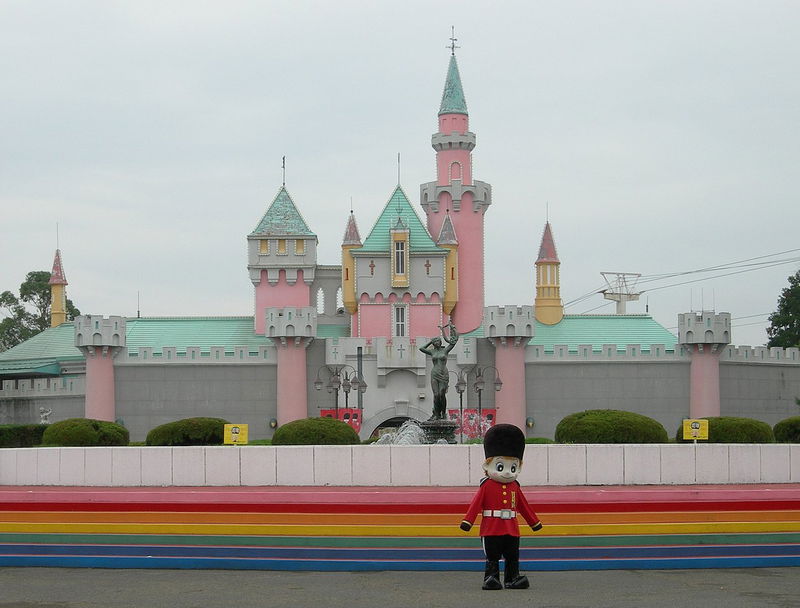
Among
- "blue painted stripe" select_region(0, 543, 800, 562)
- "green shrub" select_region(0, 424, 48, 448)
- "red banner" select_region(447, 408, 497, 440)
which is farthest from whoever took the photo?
"red banner" select_region(447, 408, 497, 440)

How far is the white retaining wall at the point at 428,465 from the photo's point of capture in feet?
69.5

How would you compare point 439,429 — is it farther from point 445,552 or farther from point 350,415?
point 350,415

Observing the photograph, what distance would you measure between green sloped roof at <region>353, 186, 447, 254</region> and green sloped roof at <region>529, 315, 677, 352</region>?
6.30 meters

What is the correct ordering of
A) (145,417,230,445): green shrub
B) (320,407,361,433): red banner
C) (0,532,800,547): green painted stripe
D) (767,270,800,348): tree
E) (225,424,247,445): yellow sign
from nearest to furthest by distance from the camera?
(0,532,800,547): green painted stripe
(225,424,247,445): yellow sign
(145,417,230,445): green shrub
(320,407,361,433): red banner
(767,270,800,348): tree

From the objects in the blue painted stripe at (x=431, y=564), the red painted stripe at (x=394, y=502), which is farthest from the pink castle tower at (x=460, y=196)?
the blue painted stripe at (x=431, y=564)

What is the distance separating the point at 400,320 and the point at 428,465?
33508 mm

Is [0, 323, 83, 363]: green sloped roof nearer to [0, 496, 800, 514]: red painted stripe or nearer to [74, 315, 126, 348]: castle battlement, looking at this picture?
[74, 315, 126, 348]: castle battlement

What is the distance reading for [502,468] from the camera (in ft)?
43.4

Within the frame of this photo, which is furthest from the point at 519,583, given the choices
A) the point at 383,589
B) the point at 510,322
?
the point at 510,322

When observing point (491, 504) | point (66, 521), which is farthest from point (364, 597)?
point (66, 521)

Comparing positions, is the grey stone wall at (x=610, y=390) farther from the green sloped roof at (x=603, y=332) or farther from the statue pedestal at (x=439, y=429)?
the statue pedestal at (x=439, y=429)

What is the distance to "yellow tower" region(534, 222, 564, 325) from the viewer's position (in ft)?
188

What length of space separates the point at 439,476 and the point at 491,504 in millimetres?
8254

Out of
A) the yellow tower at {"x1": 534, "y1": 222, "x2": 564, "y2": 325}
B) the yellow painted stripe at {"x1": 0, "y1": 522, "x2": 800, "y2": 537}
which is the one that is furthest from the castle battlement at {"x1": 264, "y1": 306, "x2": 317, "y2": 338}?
the yellow painted stripe at {"x1": 0, "y1": 522, "x2": 800, "y2": 537}
